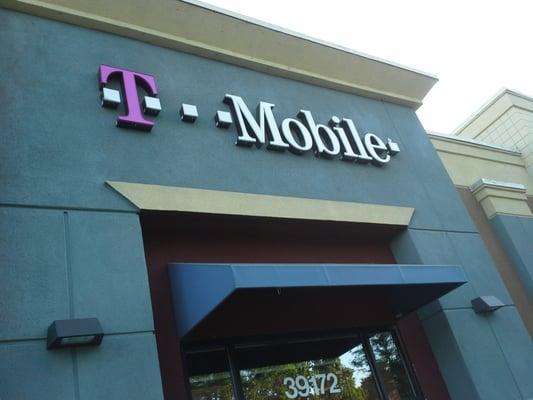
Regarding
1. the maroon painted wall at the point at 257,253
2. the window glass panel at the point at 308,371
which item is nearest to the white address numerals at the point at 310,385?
→ the window glass panel at the point at 308,371

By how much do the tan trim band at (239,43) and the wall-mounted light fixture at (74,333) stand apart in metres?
4.46

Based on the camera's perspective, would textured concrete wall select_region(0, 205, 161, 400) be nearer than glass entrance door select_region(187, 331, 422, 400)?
Yes

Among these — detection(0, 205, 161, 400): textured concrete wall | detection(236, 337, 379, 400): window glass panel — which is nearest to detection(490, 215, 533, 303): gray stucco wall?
detection(236, 337, 379, 400): window glass panel

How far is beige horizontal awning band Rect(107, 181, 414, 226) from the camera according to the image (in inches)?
237

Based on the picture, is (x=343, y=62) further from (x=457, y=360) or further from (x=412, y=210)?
(x=457, y=360)

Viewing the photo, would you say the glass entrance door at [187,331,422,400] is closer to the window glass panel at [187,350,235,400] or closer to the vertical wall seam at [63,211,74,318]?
the window glass panel at [187,350,235,400]

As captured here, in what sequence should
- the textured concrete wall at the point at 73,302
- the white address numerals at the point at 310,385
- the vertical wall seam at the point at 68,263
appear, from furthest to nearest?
the white address numerals at the point at 310,385 → the vertical wall seam at the point at 68,263 → the textured concrete wall at the point at 73,302

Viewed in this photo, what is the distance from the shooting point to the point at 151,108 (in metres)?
6.72

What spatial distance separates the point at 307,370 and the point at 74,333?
335cm

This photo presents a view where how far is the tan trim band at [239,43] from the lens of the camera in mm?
7203

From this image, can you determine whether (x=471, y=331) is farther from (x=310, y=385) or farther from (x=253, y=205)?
(x=253, y=205)

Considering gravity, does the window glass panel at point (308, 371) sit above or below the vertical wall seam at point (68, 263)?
below

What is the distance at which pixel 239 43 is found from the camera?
847 centimetres

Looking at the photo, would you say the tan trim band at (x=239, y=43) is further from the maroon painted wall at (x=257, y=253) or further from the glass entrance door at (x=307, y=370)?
the glass entrance door at (x=307, y=370)
